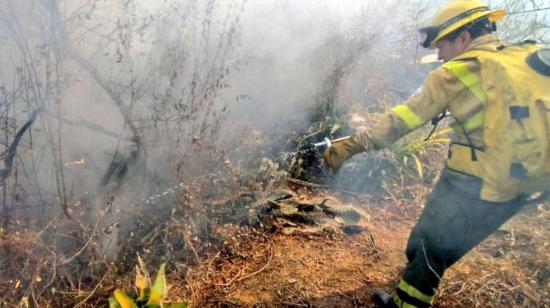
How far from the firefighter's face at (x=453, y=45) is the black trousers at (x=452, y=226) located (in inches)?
28.7

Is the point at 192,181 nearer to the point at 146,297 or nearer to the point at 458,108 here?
the point at 146,297

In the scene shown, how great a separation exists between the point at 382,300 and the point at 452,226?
27.6 inches

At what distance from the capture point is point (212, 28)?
4.27 meters

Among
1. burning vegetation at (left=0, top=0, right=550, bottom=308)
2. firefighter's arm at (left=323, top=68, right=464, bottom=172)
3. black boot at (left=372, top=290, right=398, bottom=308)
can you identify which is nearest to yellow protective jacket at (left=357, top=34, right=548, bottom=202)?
firefighter's arm at (left=323, top=68, right=464, bottom=172)

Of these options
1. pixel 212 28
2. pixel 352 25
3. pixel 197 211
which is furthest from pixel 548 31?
pixel 197 211

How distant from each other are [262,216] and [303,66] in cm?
233

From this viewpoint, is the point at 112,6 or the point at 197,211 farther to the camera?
the point at 112,6

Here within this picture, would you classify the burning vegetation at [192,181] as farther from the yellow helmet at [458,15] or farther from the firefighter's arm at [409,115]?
the yellow helmet at [458,15]

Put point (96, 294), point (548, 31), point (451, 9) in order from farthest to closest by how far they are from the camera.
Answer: point (548, 31)
point (96, 294)
point (451, 9)

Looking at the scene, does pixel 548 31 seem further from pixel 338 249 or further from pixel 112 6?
pixel 112 6

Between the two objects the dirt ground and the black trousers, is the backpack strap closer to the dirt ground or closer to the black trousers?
the black trousers

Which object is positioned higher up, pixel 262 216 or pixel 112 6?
pixel 112 6

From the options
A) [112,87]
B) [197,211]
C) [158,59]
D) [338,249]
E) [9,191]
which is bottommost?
[338,249]

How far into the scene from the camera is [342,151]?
2.40 meters
